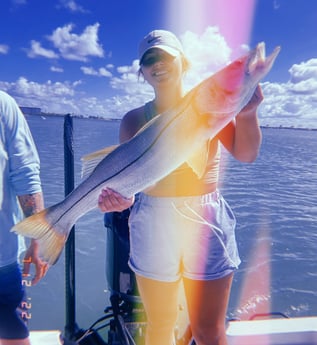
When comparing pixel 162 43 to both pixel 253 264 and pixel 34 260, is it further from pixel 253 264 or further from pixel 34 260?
pixel 253 264

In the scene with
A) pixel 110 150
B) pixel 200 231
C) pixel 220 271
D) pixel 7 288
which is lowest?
pixel 7 288

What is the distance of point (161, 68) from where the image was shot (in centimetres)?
207

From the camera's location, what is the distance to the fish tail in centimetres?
216

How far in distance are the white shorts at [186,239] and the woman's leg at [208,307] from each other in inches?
2.0

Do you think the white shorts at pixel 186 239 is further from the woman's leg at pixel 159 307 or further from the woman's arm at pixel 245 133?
the woman's arm at pixel 245 133

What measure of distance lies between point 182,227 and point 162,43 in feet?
3.75

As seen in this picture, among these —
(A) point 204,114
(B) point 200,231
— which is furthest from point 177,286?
(A) point 204,114

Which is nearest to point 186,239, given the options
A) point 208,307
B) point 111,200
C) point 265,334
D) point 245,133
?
point 208,307

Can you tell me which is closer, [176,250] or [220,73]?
[220,73]

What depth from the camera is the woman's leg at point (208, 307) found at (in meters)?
2.04

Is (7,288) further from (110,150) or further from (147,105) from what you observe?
(147,105)

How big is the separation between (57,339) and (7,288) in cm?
84

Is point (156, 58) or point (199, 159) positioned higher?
point (156, 58)

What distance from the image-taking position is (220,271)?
6.77ft
